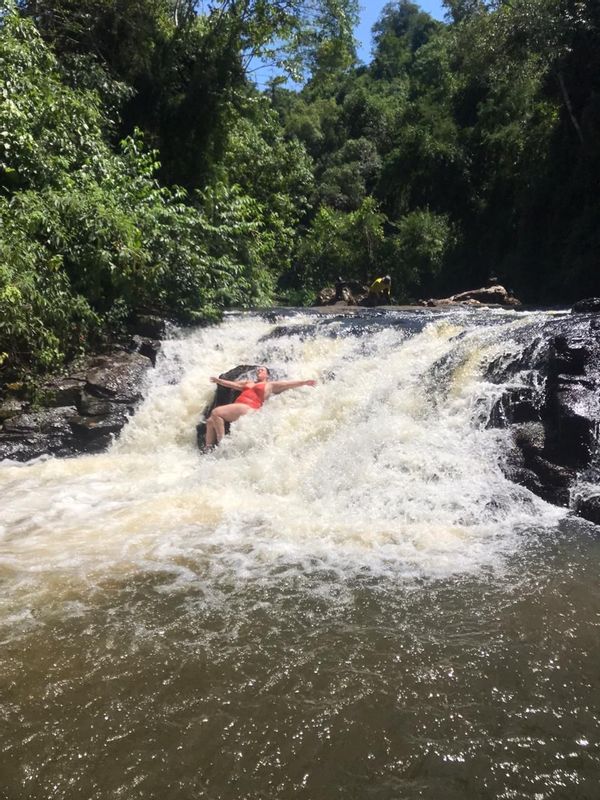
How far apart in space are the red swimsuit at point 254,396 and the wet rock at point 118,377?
6.31 ft

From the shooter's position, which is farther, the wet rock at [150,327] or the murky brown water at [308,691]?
the wet rock at [150,327]

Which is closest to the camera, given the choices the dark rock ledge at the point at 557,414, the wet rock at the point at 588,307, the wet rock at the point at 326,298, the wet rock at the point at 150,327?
the dark rock ledge at the point at 557,414

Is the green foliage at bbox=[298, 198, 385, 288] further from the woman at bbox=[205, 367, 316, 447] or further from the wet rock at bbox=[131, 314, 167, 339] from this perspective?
the woman at bbox=[205, 367, 316, 447]

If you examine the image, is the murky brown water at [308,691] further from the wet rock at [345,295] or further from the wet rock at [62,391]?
the wet rock at [345,295]

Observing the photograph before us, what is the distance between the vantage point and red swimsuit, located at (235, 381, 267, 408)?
25.3 ft

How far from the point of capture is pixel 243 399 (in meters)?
7.71

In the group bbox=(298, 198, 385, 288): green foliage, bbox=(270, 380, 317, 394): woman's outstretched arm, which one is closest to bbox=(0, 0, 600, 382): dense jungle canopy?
bbox=(298, 198, 385, 288): green foliage

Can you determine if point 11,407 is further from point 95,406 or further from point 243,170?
point 243,170

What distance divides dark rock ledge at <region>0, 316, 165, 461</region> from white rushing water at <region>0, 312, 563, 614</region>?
28cm

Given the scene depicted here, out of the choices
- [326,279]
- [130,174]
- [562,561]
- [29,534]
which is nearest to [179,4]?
[130,174]

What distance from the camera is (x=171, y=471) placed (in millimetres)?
6910

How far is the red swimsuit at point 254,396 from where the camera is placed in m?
7.70

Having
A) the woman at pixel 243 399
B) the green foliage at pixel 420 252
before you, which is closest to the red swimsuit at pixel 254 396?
the woman at pixel 243 399

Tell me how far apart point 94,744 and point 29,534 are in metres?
2.73
